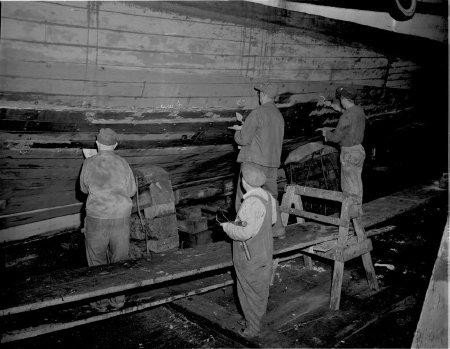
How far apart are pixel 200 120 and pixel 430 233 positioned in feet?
15.2

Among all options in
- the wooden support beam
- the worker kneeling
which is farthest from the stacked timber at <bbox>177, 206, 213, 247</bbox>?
the worker kneeling

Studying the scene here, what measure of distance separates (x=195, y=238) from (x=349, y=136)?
2850mm

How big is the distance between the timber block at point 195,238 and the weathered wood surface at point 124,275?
189cm

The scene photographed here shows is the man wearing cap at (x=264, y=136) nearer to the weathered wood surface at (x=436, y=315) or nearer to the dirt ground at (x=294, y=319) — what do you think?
the dirt ground at (x=294, y=319)

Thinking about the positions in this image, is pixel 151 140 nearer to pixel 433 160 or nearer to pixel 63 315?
pixel 63 315

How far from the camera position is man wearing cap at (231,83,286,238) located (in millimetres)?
4223

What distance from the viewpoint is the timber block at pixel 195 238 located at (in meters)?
6.04

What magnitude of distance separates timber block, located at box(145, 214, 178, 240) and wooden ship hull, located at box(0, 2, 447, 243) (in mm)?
844

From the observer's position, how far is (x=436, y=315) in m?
2.74

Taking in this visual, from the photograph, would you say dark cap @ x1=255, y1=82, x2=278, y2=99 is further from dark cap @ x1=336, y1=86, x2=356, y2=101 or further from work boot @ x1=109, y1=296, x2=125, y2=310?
work boot @ x1=109, y1=296, x2=125, y2=310

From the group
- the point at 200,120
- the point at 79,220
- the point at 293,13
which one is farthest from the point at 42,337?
the point at 293,13

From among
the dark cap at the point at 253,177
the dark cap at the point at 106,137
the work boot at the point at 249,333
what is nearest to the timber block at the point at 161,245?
the dark cap at the point at 106,137

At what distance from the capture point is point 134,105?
404 cm

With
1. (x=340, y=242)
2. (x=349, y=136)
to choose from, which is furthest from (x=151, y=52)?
(x=349, y=136)
